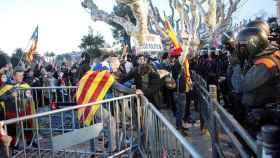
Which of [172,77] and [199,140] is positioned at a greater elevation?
[172,77]

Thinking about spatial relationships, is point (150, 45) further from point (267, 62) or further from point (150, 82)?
point (267, 62)

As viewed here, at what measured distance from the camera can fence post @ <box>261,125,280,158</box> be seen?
2.38 meters

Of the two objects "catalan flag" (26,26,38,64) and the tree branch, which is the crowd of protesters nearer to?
"catalan flag" (26,26,38,64)

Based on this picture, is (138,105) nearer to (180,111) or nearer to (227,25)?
→ (180,111)

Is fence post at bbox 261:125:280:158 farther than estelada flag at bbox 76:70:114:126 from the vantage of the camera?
No

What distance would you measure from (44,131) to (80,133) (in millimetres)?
2429

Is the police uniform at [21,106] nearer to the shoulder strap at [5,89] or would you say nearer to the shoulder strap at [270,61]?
the shoulder strap at [5,89]

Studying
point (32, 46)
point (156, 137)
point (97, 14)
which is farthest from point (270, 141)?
point (97, 14)

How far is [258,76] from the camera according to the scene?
3.95m

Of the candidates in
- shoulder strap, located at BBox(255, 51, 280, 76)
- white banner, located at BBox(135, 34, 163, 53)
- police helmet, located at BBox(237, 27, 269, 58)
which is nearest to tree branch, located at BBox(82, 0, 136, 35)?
white banner, located at BBox(135, 34, 163, 53)

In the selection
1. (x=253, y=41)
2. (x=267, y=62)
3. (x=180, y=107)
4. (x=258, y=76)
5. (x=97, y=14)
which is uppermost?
(x=97, y=14)

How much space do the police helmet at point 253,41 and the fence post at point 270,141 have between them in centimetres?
203

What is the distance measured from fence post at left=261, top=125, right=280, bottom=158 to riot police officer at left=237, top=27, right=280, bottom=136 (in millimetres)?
1189

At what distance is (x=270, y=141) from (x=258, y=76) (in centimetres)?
166
